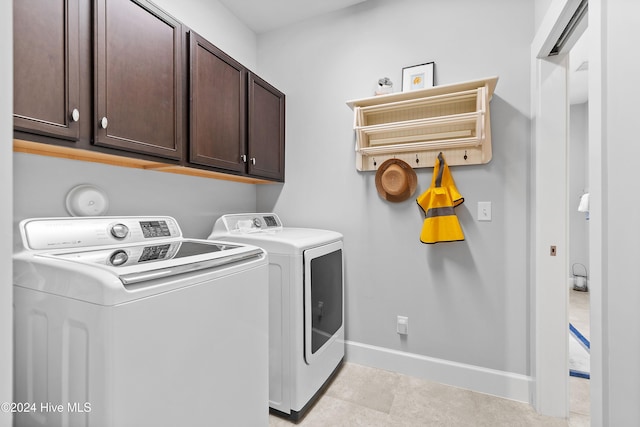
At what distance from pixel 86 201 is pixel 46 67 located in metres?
0.61

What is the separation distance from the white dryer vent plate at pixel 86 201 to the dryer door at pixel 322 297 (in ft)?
3.49

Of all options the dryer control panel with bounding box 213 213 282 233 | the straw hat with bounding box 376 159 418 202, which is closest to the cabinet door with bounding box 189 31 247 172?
the dryer control panel with bounding box 213 213 282 233

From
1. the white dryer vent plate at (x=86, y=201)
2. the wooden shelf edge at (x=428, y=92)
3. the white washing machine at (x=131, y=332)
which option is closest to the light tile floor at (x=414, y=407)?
the white washing machine at (x=131, y=332)

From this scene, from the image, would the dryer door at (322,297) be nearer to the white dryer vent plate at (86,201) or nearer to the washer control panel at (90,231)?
the washer control panel at (90,231)

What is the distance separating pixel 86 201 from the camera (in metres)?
1.42

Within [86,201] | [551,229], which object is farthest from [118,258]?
[551,229]

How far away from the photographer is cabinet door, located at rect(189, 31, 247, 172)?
5.32ft

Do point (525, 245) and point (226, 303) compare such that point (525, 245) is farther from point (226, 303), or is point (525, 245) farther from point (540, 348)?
point (226, 303)

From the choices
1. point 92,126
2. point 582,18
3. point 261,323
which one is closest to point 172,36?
point 92,126

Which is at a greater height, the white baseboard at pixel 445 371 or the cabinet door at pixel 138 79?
the cabinet door at pixel 138 79

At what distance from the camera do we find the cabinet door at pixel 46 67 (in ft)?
3.22

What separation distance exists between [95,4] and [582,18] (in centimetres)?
208

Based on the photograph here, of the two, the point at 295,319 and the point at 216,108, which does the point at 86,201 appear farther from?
the point at 295,319

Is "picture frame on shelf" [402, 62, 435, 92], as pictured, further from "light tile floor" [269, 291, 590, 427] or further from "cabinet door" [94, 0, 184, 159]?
"light tile floor" [269, 291, 590, 427]
